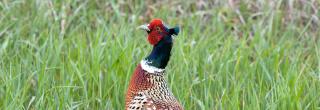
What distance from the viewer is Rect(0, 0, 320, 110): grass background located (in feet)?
13.3

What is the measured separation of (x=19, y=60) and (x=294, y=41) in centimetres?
188

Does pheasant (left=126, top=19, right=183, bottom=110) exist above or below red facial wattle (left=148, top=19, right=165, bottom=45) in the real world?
below

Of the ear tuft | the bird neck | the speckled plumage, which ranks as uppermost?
the ear tuft

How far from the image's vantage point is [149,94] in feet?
10.9

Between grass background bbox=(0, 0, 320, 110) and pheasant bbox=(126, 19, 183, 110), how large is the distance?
0.60m

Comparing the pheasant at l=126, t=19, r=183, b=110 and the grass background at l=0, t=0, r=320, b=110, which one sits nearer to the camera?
the pheasant at l=126, t=19, r=183, b=110

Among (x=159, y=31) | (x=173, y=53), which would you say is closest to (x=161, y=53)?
(x=159, y=31)

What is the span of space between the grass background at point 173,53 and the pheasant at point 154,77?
A: 0.60m

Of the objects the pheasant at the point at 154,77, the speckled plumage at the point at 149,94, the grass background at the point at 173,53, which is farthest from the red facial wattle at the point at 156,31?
the grass background at the point at 173,53

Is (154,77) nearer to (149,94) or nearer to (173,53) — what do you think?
(149,94)

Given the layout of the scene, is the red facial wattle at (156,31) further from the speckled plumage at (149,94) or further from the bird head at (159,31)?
the speckled plumage at (149,94)

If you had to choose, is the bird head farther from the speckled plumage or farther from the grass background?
the grass background

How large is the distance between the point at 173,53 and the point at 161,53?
4.73 feet

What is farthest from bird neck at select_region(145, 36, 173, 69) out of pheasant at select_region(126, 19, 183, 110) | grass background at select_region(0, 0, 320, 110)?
grass background at select_region(0, 0, 320, 110)
